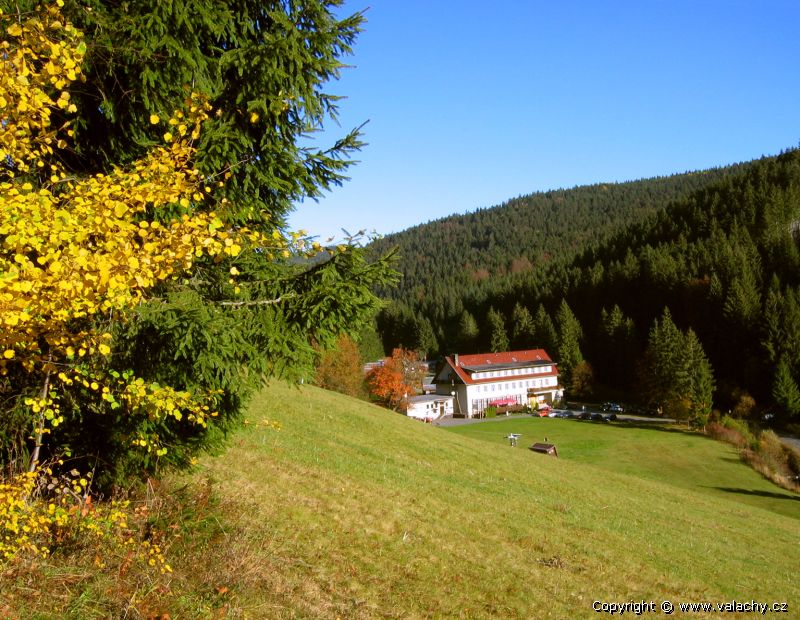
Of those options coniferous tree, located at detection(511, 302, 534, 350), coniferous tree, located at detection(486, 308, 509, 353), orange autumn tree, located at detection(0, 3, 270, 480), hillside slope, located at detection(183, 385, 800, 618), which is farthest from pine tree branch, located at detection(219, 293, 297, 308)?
coniferous tree, located at detection(486, 308, 509, 353)

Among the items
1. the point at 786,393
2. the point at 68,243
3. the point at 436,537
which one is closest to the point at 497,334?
the point at 786,393

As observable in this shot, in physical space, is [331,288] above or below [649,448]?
above

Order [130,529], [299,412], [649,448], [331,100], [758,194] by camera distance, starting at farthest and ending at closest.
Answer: [758,194] → [649,448] → [299,412] → [331,100] → [130,529]

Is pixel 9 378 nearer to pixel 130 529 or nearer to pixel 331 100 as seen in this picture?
pixel 130 529

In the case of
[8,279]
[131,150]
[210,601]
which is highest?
[131,150]

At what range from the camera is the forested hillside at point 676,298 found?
7112 cm

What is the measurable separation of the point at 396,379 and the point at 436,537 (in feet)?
170

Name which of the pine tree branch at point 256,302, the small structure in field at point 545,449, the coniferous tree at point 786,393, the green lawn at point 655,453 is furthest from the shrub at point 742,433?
the pine tree branch at point 256,302

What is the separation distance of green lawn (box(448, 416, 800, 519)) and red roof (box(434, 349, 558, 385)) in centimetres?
1269

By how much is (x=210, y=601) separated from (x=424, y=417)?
2650 inches

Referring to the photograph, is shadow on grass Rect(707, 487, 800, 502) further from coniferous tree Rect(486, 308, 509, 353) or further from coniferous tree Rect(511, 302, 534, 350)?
coniferous tree Rect(486, 308, 509, 353)

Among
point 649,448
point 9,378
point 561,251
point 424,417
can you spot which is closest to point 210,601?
point 9,378

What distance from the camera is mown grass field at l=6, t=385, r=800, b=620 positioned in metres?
5.94

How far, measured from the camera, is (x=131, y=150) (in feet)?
21.0
